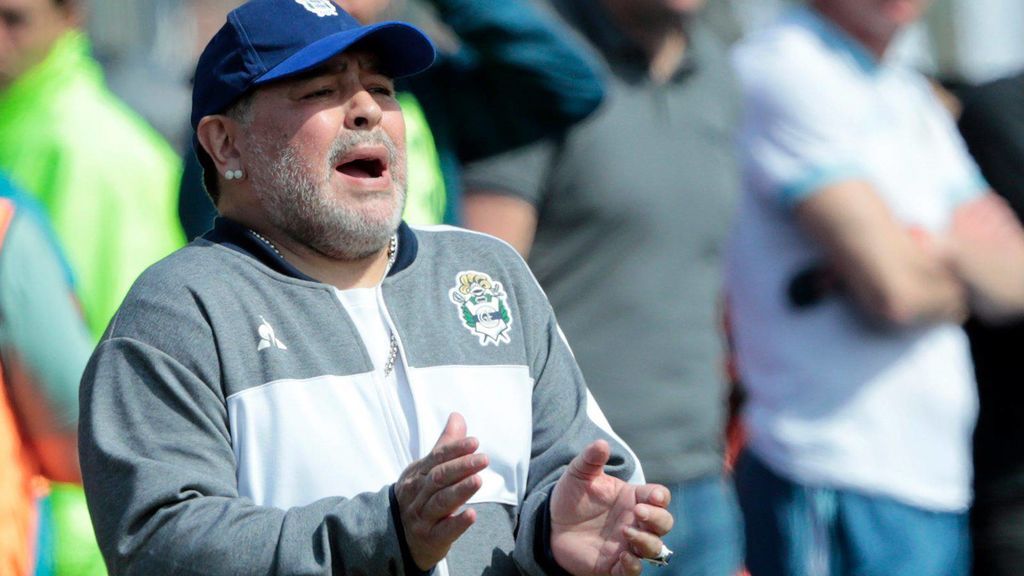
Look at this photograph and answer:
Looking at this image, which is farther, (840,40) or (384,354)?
(840,40)

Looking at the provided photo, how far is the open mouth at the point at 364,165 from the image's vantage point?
9.89 feet

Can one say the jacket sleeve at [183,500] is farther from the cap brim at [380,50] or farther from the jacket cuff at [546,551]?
the cap brim at [380,50]

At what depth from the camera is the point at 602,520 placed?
2.81 metres

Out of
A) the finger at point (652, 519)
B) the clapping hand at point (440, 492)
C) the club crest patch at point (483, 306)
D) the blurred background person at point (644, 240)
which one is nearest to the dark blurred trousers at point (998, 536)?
the blurred background person at point (644, 240)

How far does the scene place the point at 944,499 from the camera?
15.3ft

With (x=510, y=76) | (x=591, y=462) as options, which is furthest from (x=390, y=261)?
(x=510, y=76)

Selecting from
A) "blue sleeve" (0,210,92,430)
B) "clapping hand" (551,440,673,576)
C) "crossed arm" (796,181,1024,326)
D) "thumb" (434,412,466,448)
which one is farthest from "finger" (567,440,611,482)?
"crossed arm" (796,181,1024,326)

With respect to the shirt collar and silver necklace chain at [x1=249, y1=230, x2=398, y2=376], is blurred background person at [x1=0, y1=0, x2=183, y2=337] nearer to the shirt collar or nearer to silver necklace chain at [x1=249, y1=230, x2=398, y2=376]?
silver necklace chain at [x1=249, y1=230, x2=398, y2=376]

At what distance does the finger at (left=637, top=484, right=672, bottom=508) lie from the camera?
271 cm

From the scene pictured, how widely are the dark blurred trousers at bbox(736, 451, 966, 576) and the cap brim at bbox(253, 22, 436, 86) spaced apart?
75.4 inches

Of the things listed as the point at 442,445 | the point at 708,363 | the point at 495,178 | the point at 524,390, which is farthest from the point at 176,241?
the point at 442,445

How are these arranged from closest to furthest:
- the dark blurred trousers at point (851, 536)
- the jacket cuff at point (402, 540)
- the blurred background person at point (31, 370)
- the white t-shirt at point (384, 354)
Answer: the jacket cuff at point (402, 540) → the white t-shirt at point (384, 354) → the blurred background person at point (31, 370) → the dark blurred trousers at point (851, 536)

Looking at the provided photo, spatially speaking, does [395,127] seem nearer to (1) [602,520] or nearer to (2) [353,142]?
(2) [353,142]

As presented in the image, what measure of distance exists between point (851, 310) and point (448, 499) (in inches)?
89.6
